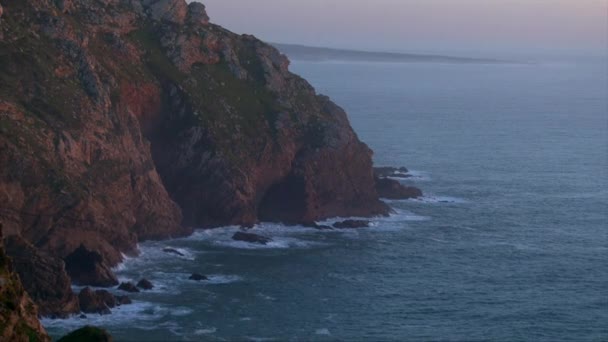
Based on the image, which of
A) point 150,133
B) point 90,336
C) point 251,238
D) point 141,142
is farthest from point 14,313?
point 150,133

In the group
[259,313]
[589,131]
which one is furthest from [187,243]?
[589,131]

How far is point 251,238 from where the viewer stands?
84.5 meters

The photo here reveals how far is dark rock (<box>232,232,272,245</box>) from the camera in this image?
277ft

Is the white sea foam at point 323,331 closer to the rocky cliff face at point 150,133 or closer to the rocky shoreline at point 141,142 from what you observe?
the rocky shoreline at point 141,142

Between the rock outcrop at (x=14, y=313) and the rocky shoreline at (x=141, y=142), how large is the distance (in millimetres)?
32863

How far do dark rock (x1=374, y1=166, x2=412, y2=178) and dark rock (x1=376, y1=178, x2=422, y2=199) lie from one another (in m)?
5.91

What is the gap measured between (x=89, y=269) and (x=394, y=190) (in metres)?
40.9

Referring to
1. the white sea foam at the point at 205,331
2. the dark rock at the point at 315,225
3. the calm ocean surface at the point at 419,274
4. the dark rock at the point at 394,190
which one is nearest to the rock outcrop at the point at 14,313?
the calm ocean surface at the point at 419,274

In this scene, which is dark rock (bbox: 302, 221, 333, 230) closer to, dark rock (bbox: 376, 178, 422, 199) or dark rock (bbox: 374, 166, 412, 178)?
dark rock (bbox: 376, 178, 422, 199)

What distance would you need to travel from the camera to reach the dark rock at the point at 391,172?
114012 millimetres

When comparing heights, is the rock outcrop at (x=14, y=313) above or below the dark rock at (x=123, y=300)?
above

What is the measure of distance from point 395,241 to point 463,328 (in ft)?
76.6

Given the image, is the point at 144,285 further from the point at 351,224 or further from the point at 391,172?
the point at 391,172

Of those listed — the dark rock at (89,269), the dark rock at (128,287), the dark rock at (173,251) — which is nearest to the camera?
the dark rock at (128,287)
